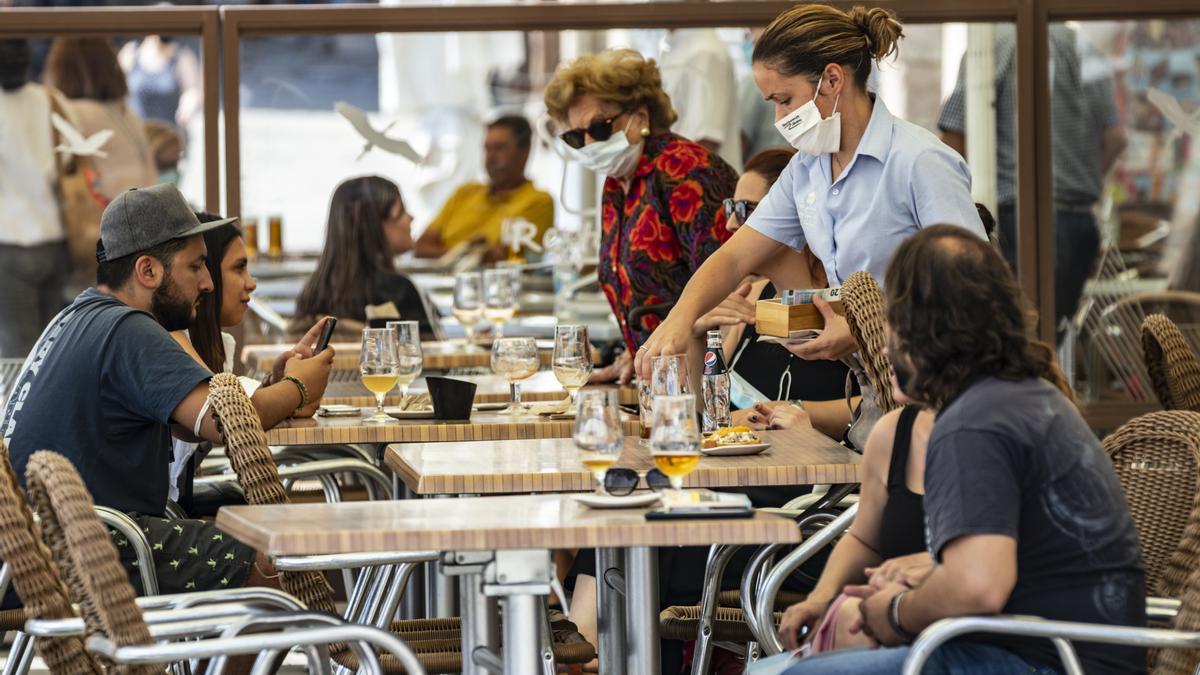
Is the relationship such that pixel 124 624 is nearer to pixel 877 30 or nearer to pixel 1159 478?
pixel 1159 478

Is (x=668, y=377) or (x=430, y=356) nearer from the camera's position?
(x=668, y=377)

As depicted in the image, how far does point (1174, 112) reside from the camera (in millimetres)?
6309

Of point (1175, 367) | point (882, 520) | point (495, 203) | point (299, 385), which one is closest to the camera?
point (882, 520)

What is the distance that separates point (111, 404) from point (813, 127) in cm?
164

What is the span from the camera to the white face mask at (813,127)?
374 cm

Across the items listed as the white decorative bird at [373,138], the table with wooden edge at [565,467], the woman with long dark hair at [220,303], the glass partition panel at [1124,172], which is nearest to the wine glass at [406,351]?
the woman with long dark hair at [220,303]

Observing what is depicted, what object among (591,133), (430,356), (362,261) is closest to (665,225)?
(591,133)

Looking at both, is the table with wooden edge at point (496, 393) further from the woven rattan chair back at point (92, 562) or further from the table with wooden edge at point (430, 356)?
the woven rattan chair back at point (92, 562)

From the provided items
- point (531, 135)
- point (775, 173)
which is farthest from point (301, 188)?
point (775, 173)

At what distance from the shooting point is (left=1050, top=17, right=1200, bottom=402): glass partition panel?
6281 millimetres

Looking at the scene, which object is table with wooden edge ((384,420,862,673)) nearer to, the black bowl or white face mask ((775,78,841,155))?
the black bowl

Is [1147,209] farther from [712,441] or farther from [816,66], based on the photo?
[712,441]

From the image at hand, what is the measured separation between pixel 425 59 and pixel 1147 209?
109 inches

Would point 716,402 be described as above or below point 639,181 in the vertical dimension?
below
